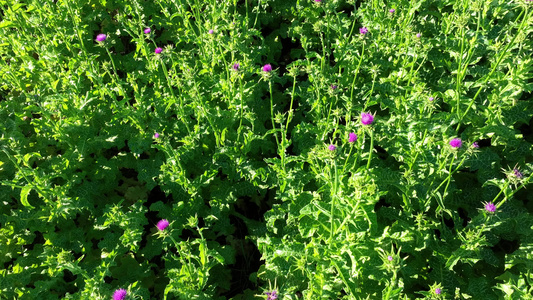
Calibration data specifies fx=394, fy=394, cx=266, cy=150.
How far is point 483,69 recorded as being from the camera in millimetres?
3457

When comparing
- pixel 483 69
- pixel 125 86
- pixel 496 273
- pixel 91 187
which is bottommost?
pixel 496 273

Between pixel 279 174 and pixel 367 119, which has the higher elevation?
pixel 367 119

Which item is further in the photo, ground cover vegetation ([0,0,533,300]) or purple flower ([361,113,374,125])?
ground cover vegetation ([0,0,533,300])

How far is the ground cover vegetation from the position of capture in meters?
2.63

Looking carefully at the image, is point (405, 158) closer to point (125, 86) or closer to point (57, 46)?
point (125, 86)

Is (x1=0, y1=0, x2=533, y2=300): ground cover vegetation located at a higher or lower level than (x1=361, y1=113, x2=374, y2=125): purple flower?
lower

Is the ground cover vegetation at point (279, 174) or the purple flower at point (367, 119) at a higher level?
the purple flower at point (367, 119)

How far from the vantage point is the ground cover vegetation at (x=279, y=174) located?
2.63 m

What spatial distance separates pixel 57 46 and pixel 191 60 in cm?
146

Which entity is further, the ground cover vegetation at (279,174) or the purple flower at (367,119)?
the ground cover vegetation at (279,174)

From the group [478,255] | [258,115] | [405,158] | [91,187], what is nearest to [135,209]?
[91,187]

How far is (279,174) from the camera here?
3.03 meters

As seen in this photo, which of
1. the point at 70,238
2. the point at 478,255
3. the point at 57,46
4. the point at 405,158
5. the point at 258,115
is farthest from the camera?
the point at 57,46

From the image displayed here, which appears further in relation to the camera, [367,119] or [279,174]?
[279,174]
